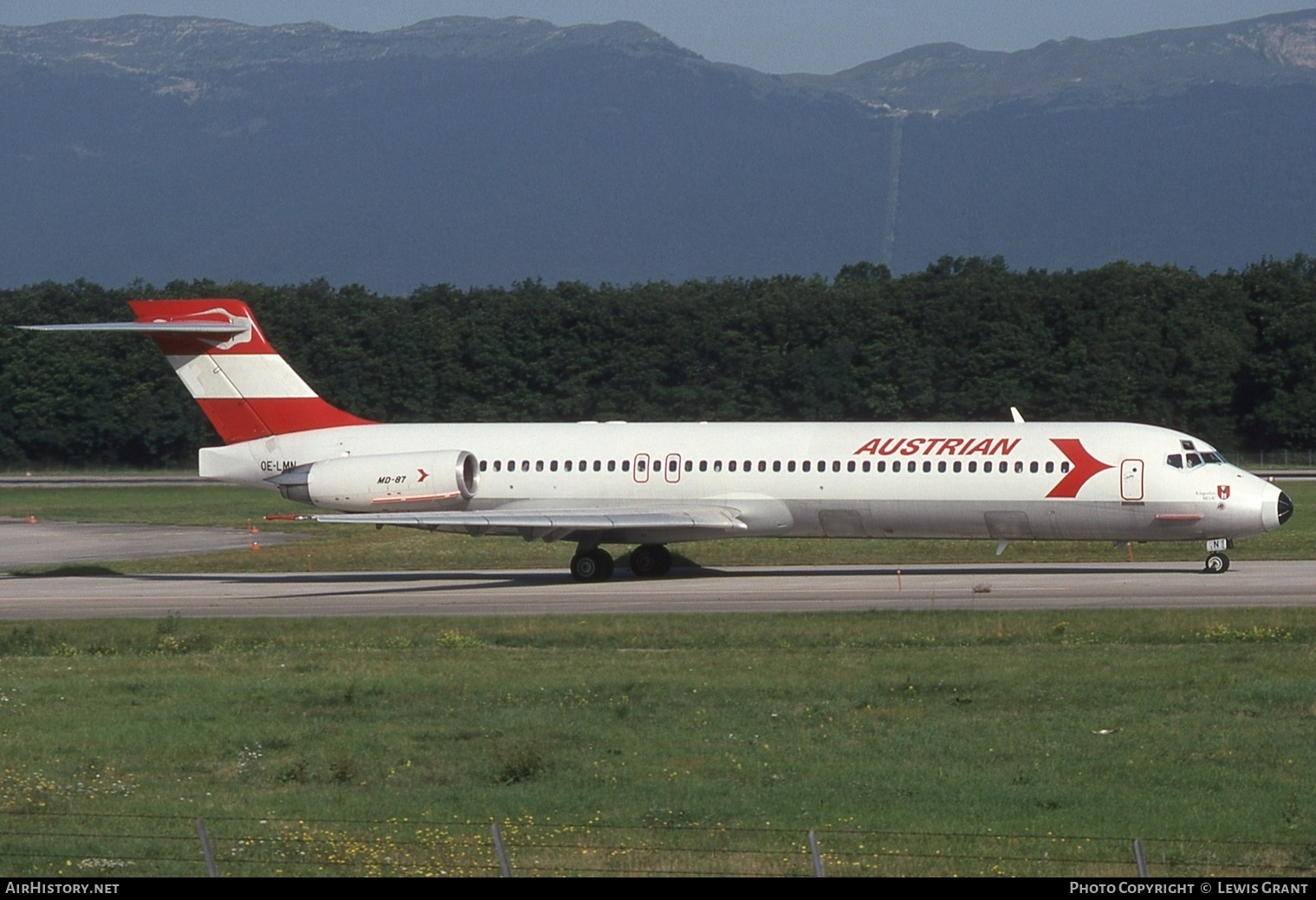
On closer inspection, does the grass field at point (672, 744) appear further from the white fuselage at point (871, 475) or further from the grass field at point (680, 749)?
the white fuselage at point (871, 475)

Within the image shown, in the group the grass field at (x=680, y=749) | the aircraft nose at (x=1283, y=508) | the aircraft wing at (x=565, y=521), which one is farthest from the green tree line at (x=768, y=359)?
the grass field at (x=680, y=749)

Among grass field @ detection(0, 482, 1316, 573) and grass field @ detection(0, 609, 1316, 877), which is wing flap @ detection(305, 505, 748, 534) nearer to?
grass field @ detection(0, 482, 1316, 573)

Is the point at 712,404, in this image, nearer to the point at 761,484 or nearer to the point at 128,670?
the point at 761,484

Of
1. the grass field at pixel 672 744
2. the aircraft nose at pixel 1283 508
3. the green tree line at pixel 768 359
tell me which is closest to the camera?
the grass field at pixel 672 744

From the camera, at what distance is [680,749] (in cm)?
1576

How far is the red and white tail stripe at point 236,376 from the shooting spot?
3631 cm

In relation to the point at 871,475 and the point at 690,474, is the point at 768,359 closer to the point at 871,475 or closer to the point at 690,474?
Result: the point at 690,474

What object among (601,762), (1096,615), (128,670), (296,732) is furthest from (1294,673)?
(128,670)

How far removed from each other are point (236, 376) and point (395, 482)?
5054mm

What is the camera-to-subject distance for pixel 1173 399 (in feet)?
263

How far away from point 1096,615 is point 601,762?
1258 cm

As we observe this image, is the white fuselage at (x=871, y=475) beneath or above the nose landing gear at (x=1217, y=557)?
above

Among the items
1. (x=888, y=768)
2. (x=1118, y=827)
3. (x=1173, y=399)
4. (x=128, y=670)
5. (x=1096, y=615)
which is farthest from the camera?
(x=1173, y=399)

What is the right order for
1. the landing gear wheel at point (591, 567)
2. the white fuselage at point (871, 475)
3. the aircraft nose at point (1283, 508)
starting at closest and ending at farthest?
the aircraft nose at point (1283, 508) → the white fuselage at point (871, 475) → the landing gear wheel at point (591, 567)
